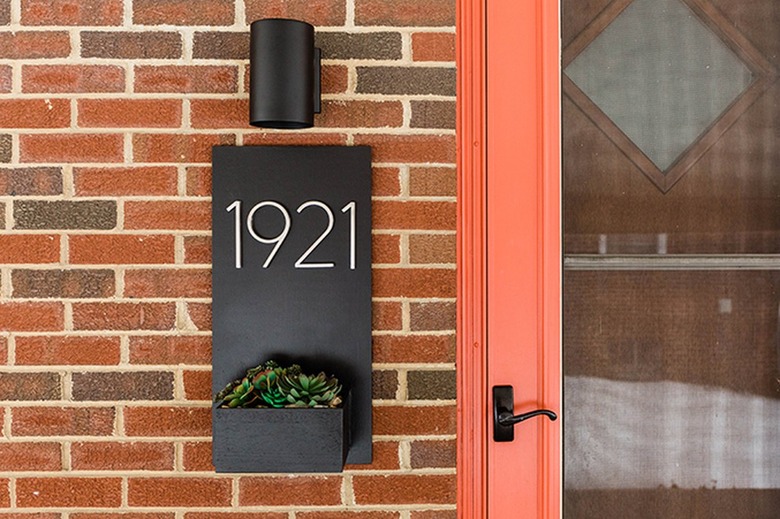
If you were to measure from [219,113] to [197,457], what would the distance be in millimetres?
824

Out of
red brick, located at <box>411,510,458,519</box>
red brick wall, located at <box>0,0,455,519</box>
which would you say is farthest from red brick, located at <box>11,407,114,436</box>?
red brick, located at <box>411,510,458,519</box>

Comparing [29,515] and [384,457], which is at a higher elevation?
[384,457]

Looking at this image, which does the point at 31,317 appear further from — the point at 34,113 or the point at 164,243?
the point at 34,113

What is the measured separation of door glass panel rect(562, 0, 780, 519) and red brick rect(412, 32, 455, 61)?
12.2 inches

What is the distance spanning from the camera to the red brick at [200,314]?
1487 millimetres

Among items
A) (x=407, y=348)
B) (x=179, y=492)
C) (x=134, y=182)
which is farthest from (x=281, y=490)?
(x=134, y=182)

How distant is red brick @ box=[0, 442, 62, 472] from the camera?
4.87 feet

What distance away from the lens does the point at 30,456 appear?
1485 millimetres

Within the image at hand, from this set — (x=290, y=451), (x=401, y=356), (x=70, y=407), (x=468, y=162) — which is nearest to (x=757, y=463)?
(x=401, y=356)

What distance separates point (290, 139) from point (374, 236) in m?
0.31

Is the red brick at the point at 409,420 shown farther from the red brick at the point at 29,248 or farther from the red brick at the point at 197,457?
the red brick at the point at 29,248

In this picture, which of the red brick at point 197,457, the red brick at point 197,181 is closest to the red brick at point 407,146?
the red brick at point 197,181

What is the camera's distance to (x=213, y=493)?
150cm

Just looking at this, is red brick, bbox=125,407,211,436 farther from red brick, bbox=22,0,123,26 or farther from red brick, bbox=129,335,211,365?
red brick, bbox=22,0,123,26
